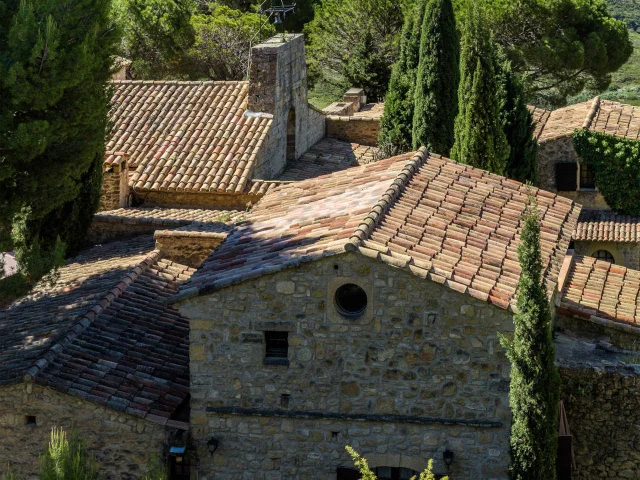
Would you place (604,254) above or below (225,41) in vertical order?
below

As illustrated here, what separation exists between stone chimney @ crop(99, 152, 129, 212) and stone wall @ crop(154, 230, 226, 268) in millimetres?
5020

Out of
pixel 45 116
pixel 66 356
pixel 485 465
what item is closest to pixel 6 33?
pixel 45 116

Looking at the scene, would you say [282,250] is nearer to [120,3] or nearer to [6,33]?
[6,33]

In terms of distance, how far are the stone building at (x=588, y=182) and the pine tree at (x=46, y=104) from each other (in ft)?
48.3

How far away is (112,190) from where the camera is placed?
23797mm

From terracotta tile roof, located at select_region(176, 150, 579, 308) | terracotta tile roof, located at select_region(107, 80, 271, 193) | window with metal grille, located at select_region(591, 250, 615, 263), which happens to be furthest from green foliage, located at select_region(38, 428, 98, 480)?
window with metal grille, located at select_region(591, 250, 615, 263)

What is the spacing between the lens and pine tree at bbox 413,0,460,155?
2527 cm

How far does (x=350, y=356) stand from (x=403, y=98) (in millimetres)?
15794

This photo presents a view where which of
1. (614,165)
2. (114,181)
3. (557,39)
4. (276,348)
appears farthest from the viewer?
(557,39)

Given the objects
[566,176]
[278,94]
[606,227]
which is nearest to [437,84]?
[278,94]

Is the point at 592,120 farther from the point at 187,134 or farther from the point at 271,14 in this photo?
the point at 187,134

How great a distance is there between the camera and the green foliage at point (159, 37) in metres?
42.8

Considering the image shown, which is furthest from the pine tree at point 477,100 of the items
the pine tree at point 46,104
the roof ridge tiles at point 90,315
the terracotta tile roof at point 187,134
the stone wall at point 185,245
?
the pine tree at point 46,104

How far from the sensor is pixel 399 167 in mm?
17422
